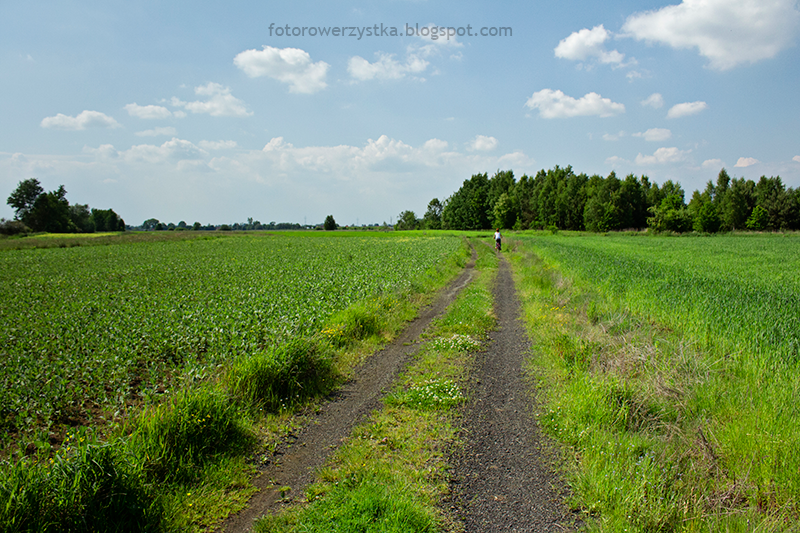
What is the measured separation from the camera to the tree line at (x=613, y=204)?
7781 cm

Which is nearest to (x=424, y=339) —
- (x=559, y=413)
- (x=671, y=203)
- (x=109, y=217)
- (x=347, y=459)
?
(x=559, y=413)

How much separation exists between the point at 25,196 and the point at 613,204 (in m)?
139

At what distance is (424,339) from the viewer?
426 inches

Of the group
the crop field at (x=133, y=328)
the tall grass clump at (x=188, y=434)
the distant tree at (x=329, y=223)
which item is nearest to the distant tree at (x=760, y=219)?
the crop field at (x=133, y=328)

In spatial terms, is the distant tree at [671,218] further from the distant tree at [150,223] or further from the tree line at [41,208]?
the distant tree at [150,223]

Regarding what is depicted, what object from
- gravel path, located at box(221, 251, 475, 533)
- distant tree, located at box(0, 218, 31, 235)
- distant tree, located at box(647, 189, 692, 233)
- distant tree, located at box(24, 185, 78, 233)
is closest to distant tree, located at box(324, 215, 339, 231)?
distant tree, located at box(24, 185, 78, 233)

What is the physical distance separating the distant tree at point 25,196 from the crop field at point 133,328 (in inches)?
3806

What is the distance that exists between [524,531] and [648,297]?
31.0 feet

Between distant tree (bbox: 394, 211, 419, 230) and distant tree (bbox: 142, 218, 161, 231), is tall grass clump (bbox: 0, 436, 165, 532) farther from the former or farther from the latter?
distant tree (bbox: 142, 218, 161, 231)

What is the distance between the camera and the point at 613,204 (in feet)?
294

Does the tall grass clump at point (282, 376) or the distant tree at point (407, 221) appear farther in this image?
the distant tree at point (407, 221)

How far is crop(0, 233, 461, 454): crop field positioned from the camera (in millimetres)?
5727

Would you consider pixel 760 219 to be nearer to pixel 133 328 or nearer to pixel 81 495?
pixel 133 328

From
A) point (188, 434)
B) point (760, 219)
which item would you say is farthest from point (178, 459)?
point (760, 219)
